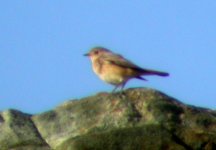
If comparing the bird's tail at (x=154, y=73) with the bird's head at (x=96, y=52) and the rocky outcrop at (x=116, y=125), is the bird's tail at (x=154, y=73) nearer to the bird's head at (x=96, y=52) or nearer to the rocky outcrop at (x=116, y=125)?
the bird's head at (x=96, y=52)

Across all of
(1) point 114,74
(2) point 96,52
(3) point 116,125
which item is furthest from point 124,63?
(3) point 116,125

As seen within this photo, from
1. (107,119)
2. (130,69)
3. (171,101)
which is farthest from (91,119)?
(130,69)

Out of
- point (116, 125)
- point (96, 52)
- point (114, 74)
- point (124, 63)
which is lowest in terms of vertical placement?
point (116, 125)

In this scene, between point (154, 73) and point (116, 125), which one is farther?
point (154, 73)

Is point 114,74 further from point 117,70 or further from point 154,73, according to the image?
point 154,73

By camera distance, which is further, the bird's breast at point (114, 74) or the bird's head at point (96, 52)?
the bird's head at point (96, 52)

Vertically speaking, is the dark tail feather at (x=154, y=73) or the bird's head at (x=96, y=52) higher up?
the bird's head at (x=96, y=52)

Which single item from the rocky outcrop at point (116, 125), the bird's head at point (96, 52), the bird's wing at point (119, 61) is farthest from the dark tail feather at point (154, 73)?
the rocky outcrop at point (116, 125)
